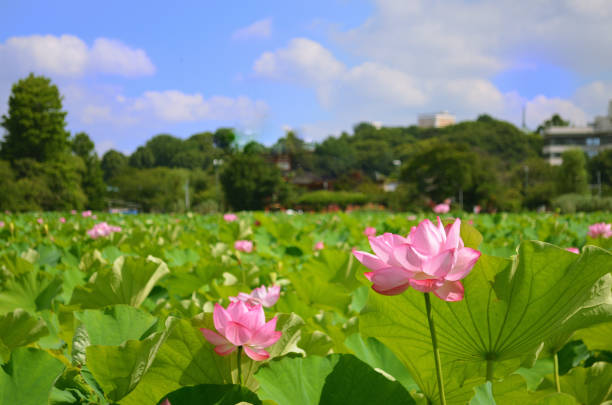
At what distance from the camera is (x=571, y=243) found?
2.69 m

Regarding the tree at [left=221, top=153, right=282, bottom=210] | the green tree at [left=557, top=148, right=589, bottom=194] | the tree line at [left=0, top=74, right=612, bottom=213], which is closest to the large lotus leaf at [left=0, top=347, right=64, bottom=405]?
the tree line at [left=0, top=74, right=612, bottom=213]

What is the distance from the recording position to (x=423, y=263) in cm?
53

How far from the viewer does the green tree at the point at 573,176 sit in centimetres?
3853

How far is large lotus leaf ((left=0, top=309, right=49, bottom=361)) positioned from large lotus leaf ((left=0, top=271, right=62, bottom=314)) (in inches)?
19.0

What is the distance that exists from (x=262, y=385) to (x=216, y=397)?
0.16 feet

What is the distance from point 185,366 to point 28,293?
37.1 inches

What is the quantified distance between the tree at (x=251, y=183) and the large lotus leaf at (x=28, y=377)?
1758 inches

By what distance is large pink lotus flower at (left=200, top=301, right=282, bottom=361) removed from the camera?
0.58m

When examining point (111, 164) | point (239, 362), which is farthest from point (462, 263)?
point (111, 164)

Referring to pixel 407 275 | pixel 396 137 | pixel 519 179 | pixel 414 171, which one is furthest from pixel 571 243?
pixel 396 137

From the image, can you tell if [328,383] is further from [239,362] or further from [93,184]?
[93,184]

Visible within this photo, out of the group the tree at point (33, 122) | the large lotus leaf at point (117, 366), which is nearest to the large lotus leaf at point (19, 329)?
the large lotus leaf at point (117, 366)

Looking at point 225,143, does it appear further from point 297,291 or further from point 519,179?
point 297,291

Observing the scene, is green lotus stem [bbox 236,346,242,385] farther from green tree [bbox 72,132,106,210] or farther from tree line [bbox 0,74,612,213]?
green tree [bbox 72,132,106,210]
